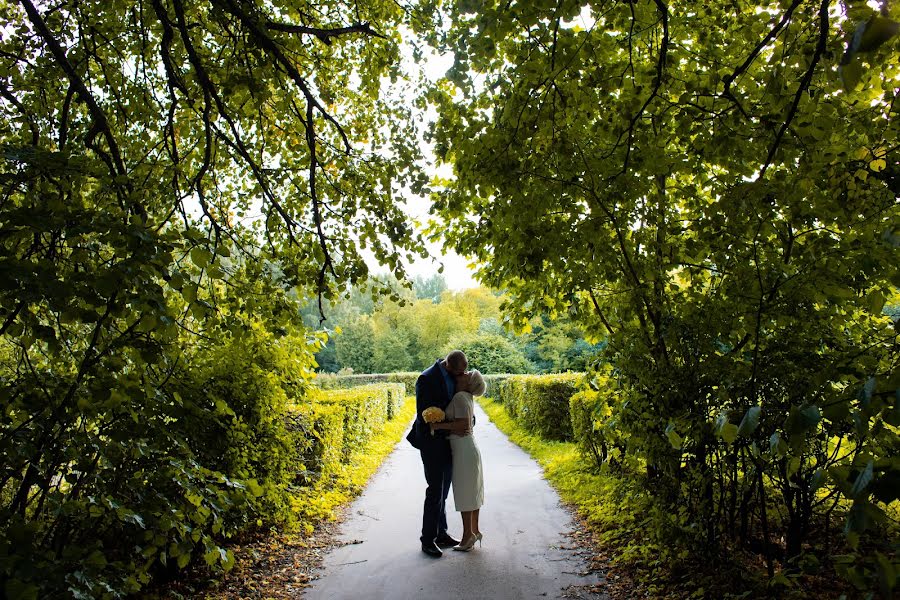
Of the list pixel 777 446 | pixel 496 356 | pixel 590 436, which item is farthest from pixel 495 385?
pixel 777 446

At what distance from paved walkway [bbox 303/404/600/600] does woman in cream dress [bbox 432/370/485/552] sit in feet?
0.99

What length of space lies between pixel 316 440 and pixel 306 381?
2111mm

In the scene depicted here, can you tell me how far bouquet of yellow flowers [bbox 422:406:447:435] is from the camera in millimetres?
5852

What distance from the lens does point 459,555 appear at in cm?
584

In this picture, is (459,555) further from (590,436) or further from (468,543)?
(590,436)

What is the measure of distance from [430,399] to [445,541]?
159 cm

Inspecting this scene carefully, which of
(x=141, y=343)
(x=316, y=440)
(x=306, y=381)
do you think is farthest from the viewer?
(x=316, y=440)

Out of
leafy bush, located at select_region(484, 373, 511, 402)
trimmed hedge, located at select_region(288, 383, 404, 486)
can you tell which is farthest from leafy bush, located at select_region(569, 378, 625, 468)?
leafy bush, located at select_region(484, 373, 511, 402)

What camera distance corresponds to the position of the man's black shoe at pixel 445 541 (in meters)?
6.19

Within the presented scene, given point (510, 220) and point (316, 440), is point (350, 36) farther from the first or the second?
point (316, 440)

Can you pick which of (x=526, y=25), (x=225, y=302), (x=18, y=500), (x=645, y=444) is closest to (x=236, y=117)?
(x=225, y=302)

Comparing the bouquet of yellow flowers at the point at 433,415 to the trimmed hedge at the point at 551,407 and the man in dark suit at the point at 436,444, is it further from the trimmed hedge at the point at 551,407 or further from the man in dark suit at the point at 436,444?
the trimmed hedge at the point at 551,407

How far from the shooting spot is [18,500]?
279 cm

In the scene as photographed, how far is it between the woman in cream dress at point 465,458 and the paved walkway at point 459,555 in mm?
301
